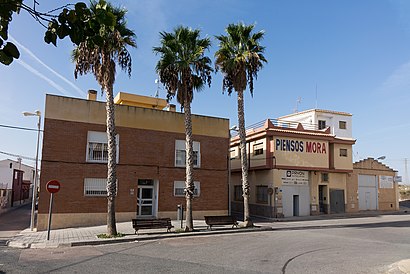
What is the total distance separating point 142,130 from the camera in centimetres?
2316

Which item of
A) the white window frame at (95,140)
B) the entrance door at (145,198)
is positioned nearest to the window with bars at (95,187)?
the white window frame at (95,140)

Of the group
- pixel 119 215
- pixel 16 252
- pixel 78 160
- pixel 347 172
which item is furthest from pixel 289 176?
pixel 16 252

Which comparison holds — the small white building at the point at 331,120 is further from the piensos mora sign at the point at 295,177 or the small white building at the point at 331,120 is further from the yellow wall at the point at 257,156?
the piensos mora sign at the point at 295,177

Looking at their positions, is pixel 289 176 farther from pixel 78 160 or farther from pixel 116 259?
pixel 116 259

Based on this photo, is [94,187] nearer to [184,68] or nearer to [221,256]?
[184,68]

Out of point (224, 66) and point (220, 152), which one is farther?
point (220, 152)

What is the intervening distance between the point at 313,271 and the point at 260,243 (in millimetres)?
5310

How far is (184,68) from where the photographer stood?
62.3 ft

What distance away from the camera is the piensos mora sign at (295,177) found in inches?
1179

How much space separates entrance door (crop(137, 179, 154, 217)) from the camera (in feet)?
75.8

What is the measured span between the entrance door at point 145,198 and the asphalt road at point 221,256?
24.1 ft

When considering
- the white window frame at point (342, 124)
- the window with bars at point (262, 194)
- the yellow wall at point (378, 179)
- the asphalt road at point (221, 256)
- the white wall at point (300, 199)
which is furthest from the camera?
the white window frame at point (342, 124)

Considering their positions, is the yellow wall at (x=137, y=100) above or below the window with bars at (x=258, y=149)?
above

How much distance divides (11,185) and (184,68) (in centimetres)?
3386
